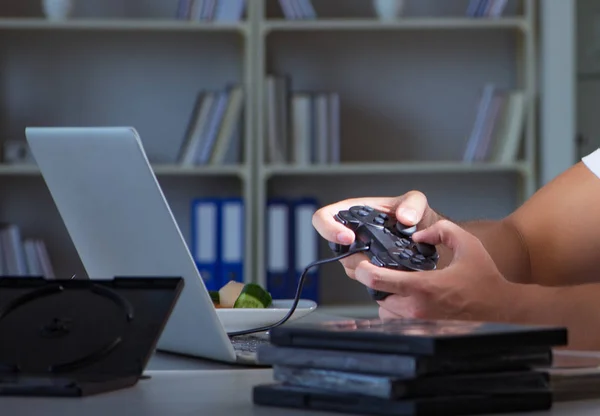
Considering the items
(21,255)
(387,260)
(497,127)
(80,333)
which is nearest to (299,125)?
(497,127)

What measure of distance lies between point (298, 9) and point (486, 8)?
62 cm

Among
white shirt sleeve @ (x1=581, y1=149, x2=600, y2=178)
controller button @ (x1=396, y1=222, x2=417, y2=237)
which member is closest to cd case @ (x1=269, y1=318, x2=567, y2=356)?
controller button @ (x1=396, y1=222, x2=417, y2=237)

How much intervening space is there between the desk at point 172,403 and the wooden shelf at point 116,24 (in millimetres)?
2603

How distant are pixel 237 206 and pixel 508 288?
232cm

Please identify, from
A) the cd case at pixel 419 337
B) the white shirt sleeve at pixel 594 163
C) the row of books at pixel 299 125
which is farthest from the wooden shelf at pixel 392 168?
the cd case at pixel 419 337

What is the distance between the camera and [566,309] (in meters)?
1.12

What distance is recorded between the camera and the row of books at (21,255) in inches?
133

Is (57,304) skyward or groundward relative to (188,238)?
skyward

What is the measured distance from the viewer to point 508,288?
1039mm

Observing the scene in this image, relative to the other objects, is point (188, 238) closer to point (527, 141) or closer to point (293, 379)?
point (527, 141)

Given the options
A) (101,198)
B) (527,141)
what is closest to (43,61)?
(527,141)

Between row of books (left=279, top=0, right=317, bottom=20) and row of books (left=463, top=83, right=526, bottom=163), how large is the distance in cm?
63

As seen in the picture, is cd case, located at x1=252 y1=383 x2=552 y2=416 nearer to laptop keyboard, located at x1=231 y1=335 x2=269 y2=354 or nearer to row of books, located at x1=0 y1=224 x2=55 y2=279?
laptop keyboard, located at x1=231 y1=335 x2=269 y2=354

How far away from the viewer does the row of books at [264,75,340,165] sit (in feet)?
11.1
